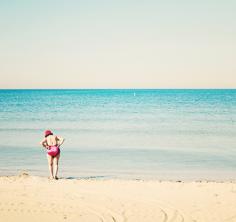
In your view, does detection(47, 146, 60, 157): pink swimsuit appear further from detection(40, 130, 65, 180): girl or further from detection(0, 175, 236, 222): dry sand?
detection(0, 175, 236, 222): dry sand

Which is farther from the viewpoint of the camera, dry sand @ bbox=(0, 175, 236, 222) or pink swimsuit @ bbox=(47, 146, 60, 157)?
pink swimsuit @ bbox=(47, 146, 60, 157)

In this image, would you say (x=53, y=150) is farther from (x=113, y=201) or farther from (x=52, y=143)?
(x=113, y=201)

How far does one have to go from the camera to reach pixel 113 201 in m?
8.87

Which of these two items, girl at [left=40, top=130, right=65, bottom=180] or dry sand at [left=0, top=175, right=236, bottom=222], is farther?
girl at [left=40, top=130, right=65, bottom=180]

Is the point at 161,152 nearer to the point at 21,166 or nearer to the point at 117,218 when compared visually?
the point at 21,166

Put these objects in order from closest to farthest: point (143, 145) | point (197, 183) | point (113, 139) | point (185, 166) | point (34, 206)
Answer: point (34, 206), point (197, 183), point (185, 166), point (143, 145), point (113, 139)

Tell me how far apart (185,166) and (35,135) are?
500 inches

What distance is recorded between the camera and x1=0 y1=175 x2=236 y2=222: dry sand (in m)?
7.67

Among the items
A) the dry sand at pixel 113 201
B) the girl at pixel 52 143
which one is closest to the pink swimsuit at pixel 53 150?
the girl at pixel 52 143

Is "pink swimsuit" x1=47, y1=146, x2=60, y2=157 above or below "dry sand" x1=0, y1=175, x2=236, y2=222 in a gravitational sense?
above

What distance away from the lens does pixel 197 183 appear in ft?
35.9

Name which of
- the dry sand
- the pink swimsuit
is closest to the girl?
the pink swimsuit

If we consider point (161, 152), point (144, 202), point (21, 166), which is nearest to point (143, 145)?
point (161, 152)

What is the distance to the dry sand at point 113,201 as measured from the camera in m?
7.67
